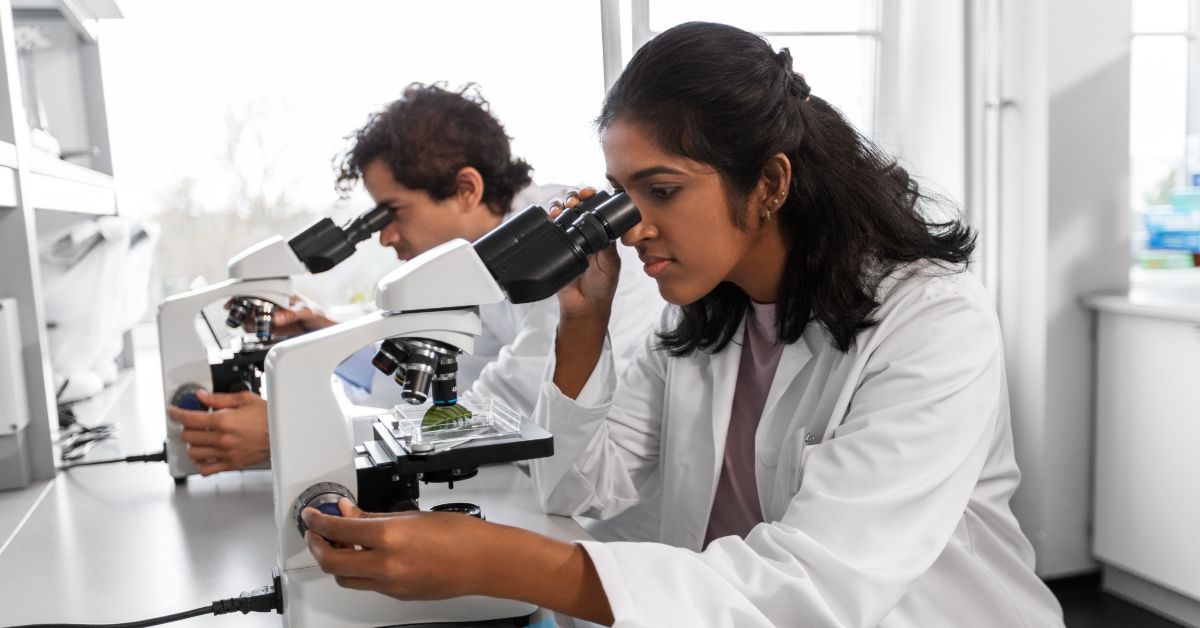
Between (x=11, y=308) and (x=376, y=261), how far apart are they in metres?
1.87

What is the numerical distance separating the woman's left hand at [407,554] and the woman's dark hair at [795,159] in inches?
22.2

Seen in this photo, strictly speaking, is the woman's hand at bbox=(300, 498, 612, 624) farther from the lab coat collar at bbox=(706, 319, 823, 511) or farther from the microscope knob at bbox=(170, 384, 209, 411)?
the microscope knob at bbox=(170, 384, 209, 411)

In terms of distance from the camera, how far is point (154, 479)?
5.36 ft

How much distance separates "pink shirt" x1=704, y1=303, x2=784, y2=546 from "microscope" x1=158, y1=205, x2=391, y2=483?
0.85 meters

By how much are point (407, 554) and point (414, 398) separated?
0.52 feet

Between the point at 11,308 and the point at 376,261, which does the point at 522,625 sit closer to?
the point at 11,308

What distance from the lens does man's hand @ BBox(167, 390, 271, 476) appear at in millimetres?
1509

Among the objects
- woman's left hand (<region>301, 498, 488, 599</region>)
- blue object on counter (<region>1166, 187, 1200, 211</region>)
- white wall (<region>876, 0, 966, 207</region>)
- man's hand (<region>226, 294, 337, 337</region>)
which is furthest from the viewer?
blue object on counter (<region>1166, 187, 1200, 211</region>)

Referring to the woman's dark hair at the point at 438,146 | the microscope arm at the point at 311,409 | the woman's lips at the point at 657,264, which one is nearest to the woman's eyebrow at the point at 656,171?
the woman's lips at the point at 657,264

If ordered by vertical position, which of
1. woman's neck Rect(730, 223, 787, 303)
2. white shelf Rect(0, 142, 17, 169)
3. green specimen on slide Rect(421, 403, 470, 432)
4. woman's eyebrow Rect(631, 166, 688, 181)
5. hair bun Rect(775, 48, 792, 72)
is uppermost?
hair bun Rect(775, 48, 792, 72)

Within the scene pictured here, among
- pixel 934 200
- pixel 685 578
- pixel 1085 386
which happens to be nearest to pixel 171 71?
pixel 934 200

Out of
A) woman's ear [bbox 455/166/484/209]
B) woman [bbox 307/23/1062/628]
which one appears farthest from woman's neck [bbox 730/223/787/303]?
woman's ear [bbox 455/166/484/209]

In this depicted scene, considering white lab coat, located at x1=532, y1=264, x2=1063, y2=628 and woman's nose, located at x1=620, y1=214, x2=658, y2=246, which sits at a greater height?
woman's nose, located at x1=620, y1=214, x2=658, y2=246

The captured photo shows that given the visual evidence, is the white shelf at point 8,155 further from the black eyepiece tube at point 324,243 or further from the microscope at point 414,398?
the microscope at point 414,398
